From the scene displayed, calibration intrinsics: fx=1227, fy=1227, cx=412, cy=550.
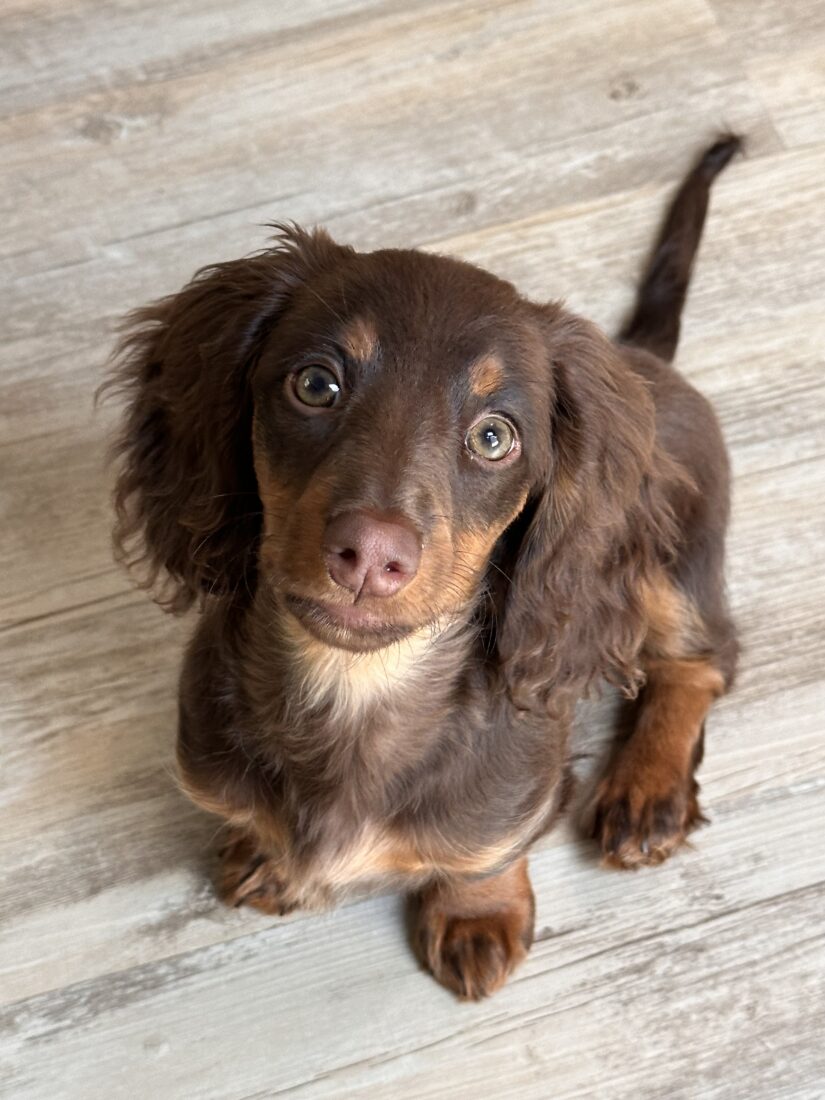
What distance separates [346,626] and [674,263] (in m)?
1.49

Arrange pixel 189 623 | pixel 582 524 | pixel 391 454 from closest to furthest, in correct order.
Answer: pixel 391 454 → pixel 582 524 → pixel 189 623

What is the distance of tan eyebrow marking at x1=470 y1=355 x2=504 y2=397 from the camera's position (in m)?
1.66

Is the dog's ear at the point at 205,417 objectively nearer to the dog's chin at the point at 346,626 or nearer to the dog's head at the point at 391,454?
the dog's head at the point at 391,454

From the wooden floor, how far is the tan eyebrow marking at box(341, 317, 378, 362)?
1107 mm

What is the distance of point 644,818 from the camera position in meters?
2.39

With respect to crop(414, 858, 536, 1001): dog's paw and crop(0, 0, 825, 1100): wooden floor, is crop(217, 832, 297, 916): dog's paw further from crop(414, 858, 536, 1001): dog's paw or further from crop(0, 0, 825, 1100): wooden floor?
crop(414, 858, 536, 1001): dog's paw

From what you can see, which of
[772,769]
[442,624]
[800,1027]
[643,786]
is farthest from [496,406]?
[800,1027]

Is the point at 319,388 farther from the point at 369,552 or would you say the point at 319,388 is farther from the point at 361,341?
the point at 369,552


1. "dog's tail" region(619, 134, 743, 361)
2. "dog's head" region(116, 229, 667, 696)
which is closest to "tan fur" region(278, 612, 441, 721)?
"dog's head" region(116, 229, 667, 696)

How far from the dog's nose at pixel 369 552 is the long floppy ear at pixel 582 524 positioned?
37 cm

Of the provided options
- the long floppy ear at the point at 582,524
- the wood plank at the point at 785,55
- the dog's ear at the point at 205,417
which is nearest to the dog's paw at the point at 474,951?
the long floppy ear at the point at 582,524

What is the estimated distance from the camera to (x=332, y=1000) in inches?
91.4

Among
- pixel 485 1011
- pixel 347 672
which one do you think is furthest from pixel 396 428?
pixel 485 1011

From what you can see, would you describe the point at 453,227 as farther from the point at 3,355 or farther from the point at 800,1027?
the point at 800,1027
